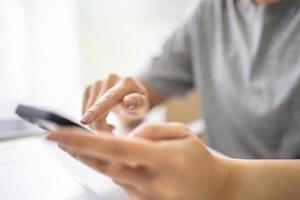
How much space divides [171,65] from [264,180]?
0.46 m

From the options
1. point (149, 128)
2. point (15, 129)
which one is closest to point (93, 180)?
point (149, 128)

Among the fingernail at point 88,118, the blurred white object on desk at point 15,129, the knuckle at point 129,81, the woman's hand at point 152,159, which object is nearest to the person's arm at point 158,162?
the woman's hand at point 152,159

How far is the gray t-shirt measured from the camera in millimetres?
557

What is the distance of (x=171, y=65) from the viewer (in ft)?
2.60

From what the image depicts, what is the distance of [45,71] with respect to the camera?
1.09m

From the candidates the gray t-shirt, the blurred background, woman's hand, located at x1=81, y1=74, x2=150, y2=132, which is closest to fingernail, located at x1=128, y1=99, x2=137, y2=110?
woman's hand, located at x1=81, y1=74, x2=150, y2=132

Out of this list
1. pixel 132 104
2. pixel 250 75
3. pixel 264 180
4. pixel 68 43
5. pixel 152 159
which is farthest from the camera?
pixel 68 43

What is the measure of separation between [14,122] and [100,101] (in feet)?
1.20

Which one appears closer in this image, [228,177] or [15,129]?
[228,177]

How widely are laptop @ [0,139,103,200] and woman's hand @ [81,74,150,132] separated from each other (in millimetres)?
78

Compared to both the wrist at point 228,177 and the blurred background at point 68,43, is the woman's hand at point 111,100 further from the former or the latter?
the blurred background at point 68,43

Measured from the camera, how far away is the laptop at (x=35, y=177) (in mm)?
380

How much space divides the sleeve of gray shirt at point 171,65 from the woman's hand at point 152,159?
0.49 metres

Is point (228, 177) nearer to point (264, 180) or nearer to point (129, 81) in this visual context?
point (264, 180)
